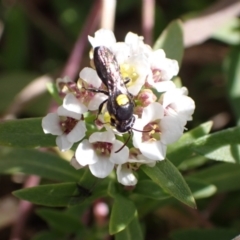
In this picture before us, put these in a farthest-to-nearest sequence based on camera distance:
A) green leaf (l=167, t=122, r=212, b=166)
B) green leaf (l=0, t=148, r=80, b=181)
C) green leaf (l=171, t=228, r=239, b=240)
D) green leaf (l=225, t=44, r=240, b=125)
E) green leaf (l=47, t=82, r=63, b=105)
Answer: green leaf (l=225, t=44, r=240, b=125) → green leaf (l=171, t=228, r=239, b=240) → green leaf (l=0, t=148, r=80, b=181) → green leaf (l=47, t=82, r=63, b=105) → green leaf (l=167, t=122, r=212, b=166)

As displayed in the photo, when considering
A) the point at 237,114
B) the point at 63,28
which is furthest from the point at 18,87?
the point at 237,114

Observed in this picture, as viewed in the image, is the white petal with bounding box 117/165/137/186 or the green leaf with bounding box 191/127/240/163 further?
the green leaf with bounding box 191/127/240/163

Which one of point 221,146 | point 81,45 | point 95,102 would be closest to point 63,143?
point 95,102

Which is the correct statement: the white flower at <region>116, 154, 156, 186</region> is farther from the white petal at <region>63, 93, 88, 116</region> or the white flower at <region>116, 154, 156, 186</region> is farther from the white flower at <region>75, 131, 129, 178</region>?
the white petal at <region>63, 93, 88, 116</region>

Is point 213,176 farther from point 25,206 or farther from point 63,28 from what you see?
point 63,28

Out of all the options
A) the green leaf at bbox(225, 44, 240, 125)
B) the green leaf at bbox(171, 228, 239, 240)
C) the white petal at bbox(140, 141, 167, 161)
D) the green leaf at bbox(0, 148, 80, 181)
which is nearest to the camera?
the white petal at bbox(140, 141, 167, 161)

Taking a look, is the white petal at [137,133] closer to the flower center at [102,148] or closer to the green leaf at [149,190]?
the flower center at [102,148]

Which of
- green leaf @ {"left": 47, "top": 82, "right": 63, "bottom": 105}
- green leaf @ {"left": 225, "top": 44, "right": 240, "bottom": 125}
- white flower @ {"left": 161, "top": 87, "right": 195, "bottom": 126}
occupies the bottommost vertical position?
green leaf @ {"left": 225, "top": 44, "right": 240, "bottom": 125}

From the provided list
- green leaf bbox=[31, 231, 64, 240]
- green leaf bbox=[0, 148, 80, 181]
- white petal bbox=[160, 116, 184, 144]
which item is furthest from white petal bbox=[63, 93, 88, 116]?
green leaf bbox=[31, 231, 64, 240]
